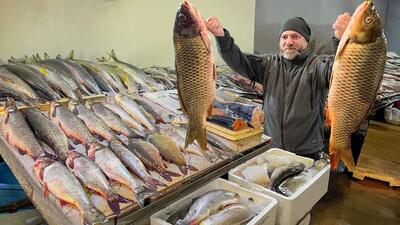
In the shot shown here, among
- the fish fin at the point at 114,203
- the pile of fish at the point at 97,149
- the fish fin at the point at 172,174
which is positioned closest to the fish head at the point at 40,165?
the pile of fish at the point at 97,149

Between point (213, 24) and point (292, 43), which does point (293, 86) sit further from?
point (213, 24)

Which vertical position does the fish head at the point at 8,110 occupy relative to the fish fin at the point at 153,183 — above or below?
above

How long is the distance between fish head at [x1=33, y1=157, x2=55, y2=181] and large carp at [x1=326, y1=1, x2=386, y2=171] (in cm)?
120

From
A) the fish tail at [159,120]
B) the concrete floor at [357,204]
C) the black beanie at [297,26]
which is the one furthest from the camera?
the concrete floor at [357,204]

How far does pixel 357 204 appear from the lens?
3.48m

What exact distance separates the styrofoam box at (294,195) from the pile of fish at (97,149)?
179 millimetres

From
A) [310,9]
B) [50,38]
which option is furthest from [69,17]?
[310,9]

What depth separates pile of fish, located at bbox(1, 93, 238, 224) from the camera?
4.87 ft

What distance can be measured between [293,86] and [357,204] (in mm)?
1502

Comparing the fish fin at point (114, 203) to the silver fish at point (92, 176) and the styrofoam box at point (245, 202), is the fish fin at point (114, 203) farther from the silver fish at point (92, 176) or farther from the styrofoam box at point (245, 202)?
the styrofoam box at point (245, 202)

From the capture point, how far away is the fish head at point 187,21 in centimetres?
124

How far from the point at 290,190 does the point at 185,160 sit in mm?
583

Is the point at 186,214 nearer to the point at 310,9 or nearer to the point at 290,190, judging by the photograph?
the point at 290,190

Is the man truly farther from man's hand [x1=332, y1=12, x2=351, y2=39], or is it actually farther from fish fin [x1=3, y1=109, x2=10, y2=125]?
fish fin [x1=3, y1=109, x2=10, y2=125]
